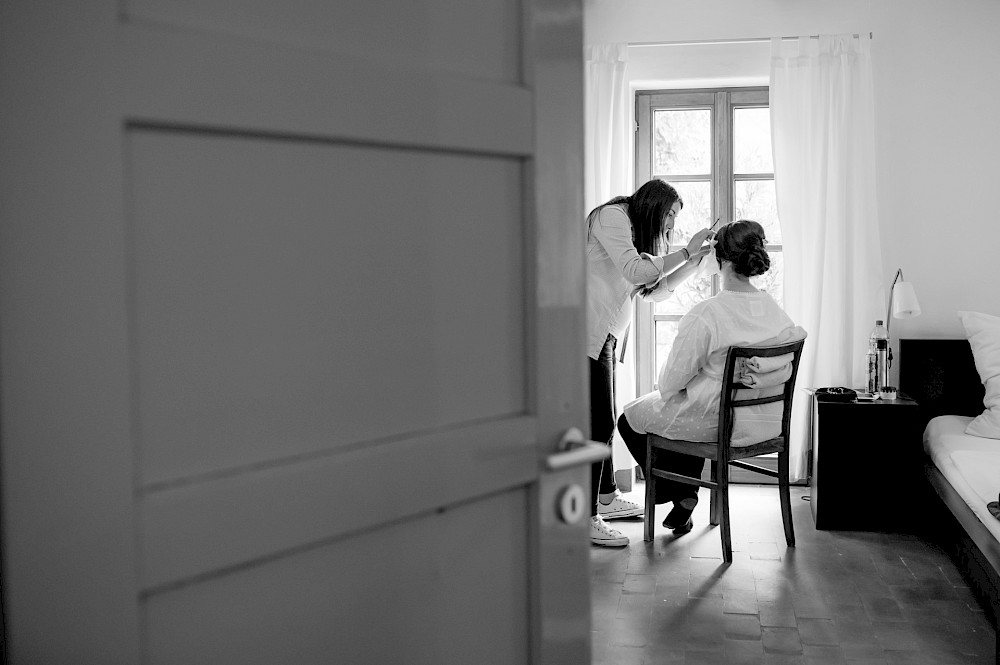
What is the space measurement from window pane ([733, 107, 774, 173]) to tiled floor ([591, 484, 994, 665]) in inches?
77.7

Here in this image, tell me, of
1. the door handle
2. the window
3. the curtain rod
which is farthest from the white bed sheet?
the curtain rod

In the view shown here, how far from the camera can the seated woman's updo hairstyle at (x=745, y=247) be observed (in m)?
3.74

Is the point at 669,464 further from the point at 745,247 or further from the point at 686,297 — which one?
the point at 686,297

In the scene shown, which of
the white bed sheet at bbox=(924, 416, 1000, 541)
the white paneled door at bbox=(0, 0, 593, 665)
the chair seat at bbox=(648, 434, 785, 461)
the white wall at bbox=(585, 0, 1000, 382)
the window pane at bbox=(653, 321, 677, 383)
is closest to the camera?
the white paneled door at bbox=(0, 0, 593, 665)

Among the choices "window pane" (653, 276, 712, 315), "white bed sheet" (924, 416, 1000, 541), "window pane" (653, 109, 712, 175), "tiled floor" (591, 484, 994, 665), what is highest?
"window pane" (653, 109, 712, 175)

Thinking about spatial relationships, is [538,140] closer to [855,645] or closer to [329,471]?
[329,471]

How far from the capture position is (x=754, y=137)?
4883 mm

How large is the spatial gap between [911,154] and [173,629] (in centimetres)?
456

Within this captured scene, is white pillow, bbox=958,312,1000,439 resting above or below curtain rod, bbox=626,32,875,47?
below

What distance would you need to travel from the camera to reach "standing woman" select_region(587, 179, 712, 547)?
12.1ft

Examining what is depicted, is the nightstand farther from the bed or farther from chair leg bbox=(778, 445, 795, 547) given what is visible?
chair leg bbox=(778, 445, 795, 547)

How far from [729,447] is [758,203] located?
185 centimetres

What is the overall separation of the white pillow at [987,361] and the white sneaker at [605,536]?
161 cm

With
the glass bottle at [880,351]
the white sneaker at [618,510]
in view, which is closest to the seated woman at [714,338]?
the white sneaker at [618,510]
